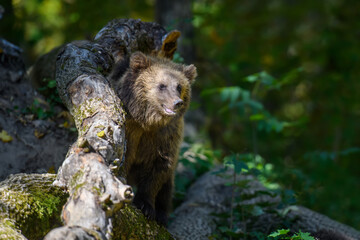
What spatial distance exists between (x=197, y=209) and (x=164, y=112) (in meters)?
1.67

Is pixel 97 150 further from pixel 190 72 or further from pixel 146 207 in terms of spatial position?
pixel 190 72

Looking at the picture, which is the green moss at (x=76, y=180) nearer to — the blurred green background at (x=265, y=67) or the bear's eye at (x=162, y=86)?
the bear's eye at (x=162, y=86)

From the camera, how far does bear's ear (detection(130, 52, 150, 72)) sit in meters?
4.56

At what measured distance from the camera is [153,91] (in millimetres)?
4531

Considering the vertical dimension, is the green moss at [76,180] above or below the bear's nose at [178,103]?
below

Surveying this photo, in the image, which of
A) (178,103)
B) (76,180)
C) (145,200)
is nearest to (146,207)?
(145,200)

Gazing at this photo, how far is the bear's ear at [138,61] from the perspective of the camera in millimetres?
4559

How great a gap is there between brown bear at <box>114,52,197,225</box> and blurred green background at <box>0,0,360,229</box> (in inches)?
69.2

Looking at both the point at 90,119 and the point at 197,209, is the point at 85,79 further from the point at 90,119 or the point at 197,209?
the point at 197,209

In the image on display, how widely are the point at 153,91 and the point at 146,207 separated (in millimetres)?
1303

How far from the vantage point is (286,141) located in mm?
12711

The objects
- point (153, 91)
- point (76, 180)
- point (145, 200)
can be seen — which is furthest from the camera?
point (153, 91)

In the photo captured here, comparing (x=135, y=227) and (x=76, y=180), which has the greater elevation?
(x=76, y=180)

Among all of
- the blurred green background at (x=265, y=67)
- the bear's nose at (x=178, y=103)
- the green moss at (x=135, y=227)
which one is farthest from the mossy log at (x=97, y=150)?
the blurred green background at (x=265, y=67)
